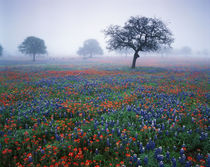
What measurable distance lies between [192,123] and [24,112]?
23.6 ft

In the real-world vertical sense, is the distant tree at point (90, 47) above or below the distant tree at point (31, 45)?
above

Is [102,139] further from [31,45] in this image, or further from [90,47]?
[90,47]

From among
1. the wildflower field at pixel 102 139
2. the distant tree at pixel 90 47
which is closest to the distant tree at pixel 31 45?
the distant tree at pixel 90 47

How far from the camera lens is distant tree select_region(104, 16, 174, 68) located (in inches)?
963

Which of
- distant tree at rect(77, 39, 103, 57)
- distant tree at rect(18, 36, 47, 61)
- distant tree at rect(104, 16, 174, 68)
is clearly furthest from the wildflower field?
distant tree at rect(77, 39, 103, 57)

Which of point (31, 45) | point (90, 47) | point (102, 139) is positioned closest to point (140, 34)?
point (102, 139)

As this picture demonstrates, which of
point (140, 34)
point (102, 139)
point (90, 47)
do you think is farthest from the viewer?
point (90, 47)

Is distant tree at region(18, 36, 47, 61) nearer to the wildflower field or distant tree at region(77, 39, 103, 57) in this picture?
distant tree at region(77, 39, 103, 57)

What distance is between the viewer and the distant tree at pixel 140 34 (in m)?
24.5

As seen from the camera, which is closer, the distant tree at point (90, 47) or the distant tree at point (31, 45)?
the distant tree at point (31, 45)

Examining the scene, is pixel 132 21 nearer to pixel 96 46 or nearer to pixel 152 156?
pixel 152 156

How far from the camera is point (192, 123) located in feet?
17.7

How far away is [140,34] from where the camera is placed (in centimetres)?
2567

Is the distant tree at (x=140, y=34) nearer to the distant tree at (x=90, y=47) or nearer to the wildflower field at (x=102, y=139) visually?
the wildflower field at (x=102, y=139)
